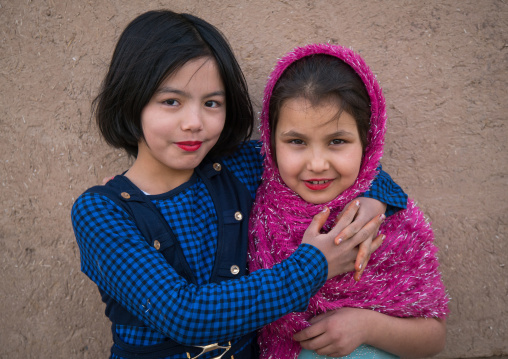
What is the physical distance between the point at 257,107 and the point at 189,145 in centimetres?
64

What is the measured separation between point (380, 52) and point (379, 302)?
45.5 inches

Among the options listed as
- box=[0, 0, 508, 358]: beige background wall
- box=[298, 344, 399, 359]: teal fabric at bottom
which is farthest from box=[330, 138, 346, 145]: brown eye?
box=[298, 344, 399, 359]: teal fabric at bottom

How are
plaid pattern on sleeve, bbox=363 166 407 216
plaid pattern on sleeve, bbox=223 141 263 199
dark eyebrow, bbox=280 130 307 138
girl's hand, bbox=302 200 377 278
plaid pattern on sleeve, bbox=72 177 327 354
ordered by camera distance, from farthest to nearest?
plaid pattern on sleeve, bbox=223 141 263 199 < plaid pattern on sleeve, bbox=363 166 407 216 < dark eyebrow, bbox=280 130 307 138 < girl's hand, bbox=302 200 377 278 < plaid pattern on sleeve, bbox=72 177 327 354

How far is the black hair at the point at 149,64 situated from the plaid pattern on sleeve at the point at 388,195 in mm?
634

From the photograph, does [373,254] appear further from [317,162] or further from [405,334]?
[317,162]

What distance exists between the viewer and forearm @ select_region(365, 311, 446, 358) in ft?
5.08

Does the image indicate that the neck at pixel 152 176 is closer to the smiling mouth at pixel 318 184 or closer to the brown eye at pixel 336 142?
the smiling mouth at pixel 318 184

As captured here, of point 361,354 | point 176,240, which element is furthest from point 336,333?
point 176,240

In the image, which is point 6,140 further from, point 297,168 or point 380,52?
point 380,52

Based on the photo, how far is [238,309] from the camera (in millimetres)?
1315

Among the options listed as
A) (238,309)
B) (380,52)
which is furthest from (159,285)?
(380,52)

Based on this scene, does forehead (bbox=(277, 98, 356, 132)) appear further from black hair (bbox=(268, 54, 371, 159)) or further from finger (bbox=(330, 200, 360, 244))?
finger (bbox=(330, 200, 360, 244))

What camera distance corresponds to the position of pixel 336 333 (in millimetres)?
1494

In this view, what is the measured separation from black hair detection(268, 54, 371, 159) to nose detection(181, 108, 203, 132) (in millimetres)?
314
